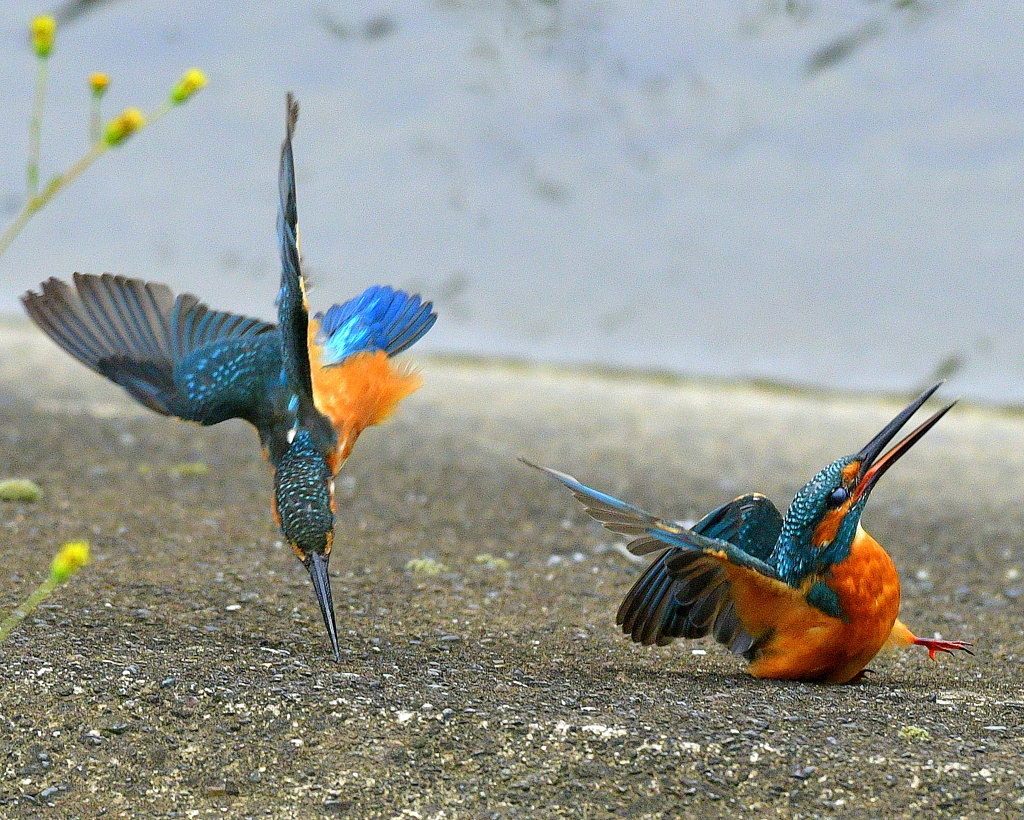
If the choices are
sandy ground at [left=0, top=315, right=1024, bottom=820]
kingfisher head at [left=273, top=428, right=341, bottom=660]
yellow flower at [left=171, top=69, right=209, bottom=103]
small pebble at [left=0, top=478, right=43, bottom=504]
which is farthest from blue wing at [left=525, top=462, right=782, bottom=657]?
small pebble at [left=0, top=478, right=43, bottom=504]

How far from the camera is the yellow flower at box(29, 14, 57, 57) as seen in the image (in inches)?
44.6

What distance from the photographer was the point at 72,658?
2.30m

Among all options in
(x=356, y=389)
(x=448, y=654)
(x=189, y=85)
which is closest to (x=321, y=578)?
(x=448, y=654)

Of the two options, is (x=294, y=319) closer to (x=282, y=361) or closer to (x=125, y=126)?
(x=282, y=361)

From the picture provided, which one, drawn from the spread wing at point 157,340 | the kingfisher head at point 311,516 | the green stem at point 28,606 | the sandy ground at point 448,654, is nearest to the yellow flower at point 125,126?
the green stem at point 28,606

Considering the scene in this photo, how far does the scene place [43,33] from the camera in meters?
1.16

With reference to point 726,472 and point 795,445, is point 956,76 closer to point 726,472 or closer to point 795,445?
point 795,445

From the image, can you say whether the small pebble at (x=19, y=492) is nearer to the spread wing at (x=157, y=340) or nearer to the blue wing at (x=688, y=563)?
the spread wing at (x=157, y=340)

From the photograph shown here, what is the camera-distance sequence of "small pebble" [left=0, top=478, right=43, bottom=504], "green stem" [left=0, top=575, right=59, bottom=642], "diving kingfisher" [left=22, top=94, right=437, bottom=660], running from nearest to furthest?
"green stem" [left=0, top=575, right=59, bottom=642] → "diving kingfisher" [left=22, top=94, right=437, bottom=660] → "small pebble" [left=0, top=478, right=43, bottom=504]

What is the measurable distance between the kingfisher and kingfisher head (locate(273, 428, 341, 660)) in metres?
0.47

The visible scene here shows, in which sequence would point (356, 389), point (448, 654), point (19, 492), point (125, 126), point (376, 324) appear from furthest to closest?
1. point (19, 492)
2. point (376, 324)
3. point (356, 389)
4. point (448, 654)
5. point (125, 126)

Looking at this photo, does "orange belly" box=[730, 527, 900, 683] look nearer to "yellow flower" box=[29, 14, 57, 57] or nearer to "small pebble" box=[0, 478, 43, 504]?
"yellow flower" box=[29, 14, 57, 57]

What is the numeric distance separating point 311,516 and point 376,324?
0.80 meters

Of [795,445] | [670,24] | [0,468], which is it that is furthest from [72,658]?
[670,24]
